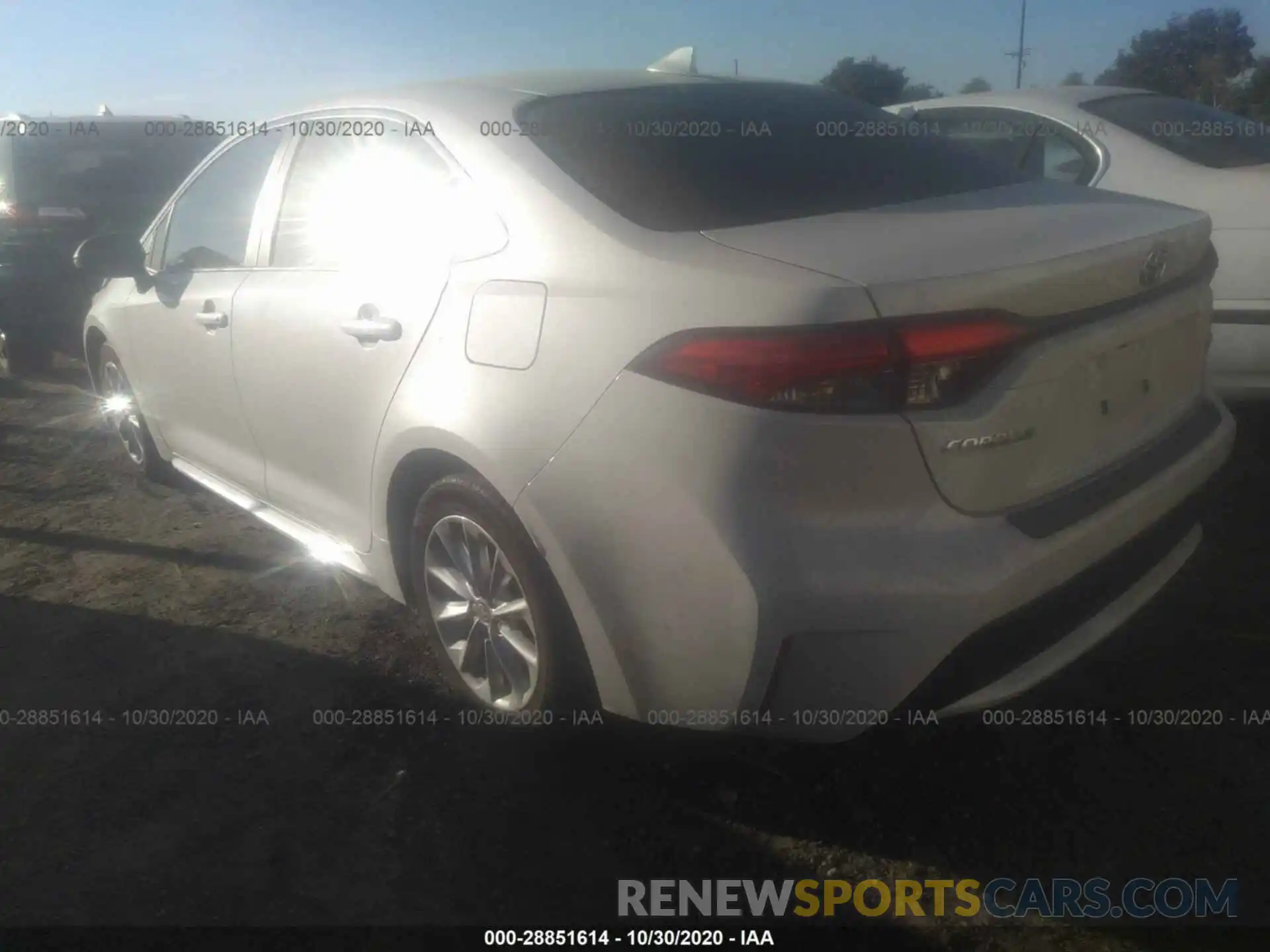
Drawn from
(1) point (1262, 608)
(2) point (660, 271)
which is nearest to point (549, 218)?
(2) point (660, 271)

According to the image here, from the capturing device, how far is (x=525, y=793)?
2.45 m

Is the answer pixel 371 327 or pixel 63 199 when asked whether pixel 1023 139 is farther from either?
pixel 63 199

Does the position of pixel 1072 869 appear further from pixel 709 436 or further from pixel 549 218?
pixel 549 218

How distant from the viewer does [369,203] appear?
272 centimetres

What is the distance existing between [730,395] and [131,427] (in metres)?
3.80

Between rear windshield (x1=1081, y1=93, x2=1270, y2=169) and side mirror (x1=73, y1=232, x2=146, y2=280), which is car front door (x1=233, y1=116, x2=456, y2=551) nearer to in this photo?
side mirror (x1=73, y1=232, x2=146, y2=280)

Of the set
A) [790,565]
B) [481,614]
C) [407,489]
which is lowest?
[481,614]

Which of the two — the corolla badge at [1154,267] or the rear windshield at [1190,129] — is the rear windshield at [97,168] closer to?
the rear windshield at [1190,129]

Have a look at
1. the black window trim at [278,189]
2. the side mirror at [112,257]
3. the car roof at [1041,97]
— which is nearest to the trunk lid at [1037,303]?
the black window trim at [278,189]

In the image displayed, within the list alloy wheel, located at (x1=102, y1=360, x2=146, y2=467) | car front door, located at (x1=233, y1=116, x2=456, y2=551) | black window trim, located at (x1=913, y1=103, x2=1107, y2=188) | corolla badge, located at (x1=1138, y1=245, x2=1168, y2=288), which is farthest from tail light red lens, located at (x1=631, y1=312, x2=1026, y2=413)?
alloy wheel, located at (x1=102, y1=360, x2=146, y2=467)

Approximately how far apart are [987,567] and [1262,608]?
1.77 m

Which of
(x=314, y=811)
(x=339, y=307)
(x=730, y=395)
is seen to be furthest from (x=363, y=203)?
(x=314, y=811)

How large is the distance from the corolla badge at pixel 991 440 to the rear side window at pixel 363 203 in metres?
1.29

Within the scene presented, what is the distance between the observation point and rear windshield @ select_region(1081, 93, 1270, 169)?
4.12m
